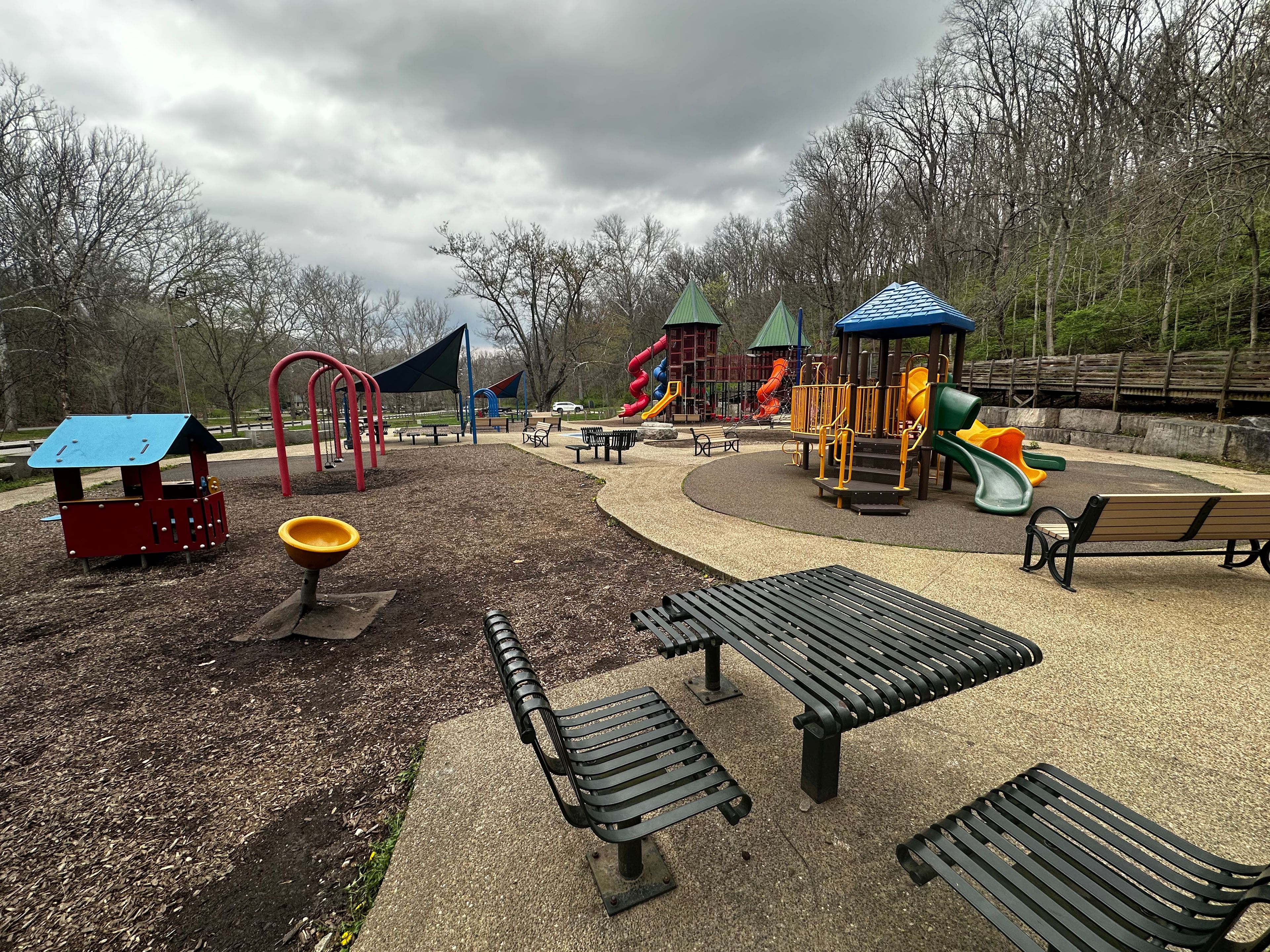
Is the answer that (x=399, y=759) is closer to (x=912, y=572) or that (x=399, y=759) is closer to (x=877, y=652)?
(x=877, y=652)

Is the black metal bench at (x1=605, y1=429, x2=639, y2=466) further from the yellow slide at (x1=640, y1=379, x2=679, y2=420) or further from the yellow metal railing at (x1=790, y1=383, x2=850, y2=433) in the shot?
the yellow slide at (x1=640, y1=379, x2=679, y2=420)

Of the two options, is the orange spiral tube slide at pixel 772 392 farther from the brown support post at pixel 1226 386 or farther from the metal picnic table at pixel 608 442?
the brown support post at pixel 1226 386

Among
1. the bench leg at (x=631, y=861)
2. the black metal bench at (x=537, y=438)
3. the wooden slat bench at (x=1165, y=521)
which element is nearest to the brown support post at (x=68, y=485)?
the bench leg at (x=631, y=861)

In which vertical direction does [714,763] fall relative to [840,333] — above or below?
below

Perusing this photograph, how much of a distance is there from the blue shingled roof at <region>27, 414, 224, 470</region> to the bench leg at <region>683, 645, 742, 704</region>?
20.2 ft

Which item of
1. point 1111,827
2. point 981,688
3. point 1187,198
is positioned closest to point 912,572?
point 981,688

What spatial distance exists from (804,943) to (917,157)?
36.4 metres

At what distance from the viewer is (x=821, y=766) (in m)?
2.17

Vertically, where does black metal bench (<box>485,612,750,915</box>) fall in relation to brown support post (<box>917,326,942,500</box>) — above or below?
below

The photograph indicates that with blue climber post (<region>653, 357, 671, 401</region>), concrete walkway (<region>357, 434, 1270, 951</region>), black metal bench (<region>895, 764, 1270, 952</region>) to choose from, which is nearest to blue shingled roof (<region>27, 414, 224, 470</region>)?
concrete walkway (<region>357, 434, 1270, 951</region>)

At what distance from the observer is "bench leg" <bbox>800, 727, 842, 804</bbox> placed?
218 cm

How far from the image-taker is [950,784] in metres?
2.29

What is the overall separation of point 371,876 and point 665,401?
940 inches

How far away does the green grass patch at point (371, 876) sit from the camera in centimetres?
178
